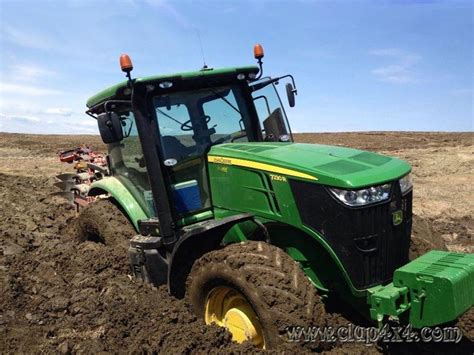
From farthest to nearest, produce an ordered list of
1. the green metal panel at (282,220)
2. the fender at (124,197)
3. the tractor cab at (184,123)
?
the fender at (124,197)
the tractor cab at (184,123)
the green metal panel at (282,220)

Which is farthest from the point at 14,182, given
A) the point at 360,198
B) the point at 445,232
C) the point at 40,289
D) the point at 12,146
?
the point at 12,146

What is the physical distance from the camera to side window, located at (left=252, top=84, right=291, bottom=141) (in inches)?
204

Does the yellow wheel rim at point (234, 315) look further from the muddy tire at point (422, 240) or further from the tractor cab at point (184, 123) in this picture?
the muddy tire at point (422, 240)

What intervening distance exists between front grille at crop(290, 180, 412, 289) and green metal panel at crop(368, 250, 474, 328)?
201mm

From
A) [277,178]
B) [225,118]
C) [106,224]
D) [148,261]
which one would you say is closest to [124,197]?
[106,224]

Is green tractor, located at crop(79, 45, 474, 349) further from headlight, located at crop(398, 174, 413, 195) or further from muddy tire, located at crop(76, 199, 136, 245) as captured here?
muddy tire, located at crop(76, 199, 136, 245)

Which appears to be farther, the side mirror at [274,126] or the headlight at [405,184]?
the side mirror at [274,126]

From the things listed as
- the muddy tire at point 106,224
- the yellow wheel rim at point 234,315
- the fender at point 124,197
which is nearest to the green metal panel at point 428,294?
the yellow wheel rim at point 234,315

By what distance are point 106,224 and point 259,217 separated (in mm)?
2391

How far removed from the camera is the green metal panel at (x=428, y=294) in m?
3.07

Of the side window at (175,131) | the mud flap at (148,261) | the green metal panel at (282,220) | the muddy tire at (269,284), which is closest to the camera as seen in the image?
the muddy tire at (269,284)

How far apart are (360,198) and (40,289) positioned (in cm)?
354

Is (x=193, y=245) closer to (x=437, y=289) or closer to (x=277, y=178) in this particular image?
(x=277, y=178)

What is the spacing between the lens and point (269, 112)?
206 inches
